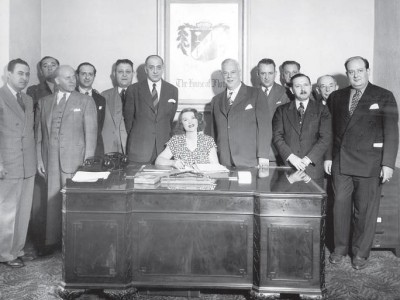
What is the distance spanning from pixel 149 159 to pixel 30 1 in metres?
2.37

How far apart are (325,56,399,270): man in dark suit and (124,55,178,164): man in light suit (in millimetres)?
1653

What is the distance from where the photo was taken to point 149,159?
14.0ft

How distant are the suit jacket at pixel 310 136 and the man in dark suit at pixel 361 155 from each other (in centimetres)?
11

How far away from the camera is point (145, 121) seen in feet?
13.9

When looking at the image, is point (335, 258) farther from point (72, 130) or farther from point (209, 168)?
point (72, 130)

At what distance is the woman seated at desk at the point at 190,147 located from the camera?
12.3ft

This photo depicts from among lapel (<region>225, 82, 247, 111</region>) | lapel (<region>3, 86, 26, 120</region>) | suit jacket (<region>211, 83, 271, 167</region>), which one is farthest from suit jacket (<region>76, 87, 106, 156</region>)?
lapel (<region>225, 82, 247, 111</region>)

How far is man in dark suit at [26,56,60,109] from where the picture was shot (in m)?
4.59

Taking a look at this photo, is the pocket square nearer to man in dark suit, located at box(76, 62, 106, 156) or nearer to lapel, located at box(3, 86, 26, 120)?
man in dark suit, located at box(76, 62, 106, 156)

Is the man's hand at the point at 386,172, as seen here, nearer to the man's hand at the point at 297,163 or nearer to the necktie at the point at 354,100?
the necktie at the point at 354,100

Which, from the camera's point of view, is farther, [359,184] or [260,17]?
[260,17]

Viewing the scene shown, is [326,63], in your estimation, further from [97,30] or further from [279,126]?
[97,30]

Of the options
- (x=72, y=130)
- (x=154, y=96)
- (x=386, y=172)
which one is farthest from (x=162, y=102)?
(x=386, y=172)

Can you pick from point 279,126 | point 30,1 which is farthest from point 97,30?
point 279,126
